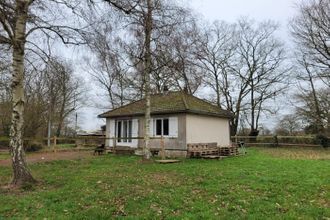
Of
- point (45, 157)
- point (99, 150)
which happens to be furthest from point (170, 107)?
point (45, 157)

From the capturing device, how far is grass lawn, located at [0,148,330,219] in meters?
6.54

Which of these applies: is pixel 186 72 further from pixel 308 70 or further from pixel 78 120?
pixel 78 120

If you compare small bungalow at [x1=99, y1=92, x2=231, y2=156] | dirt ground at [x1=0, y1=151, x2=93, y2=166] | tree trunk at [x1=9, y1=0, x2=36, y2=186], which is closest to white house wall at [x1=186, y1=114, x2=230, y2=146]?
small bungalow at [x1=99, y1=92, x2=231, y2=156]

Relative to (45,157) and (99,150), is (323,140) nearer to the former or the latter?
(99,150)

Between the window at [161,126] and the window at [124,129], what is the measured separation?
256 cm

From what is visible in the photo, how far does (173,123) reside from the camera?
19.8 meters

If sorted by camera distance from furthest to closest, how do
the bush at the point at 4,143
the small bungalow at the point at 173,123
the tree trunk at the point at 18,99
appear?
the bush at the point at 4,143, the small bungalow at the point at 173,123, the tree trunk at the point at 18,99

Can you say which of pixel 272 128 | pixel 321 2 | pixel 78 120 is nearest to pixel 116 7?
pixel 321 2

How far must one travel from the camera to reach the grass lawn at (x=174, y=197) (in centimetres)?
654

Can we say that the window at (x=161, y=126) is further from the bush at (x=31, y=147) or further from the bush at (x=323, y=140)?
the bush at (x=323, y=140)

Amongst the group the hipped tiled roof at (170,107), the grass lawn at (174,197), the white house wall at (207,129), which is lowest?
the grass lawn at (174,197)

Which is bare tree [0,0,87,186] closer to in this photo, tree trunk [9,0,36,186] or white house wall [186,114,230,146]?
tree trunk [9,0,36,186]

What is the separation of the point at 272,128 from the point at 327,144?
65.1 ft

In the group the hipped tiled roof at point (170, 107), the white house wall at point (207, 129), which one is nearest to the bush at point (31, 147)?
the hipped tiled roof at point (170, 107)
